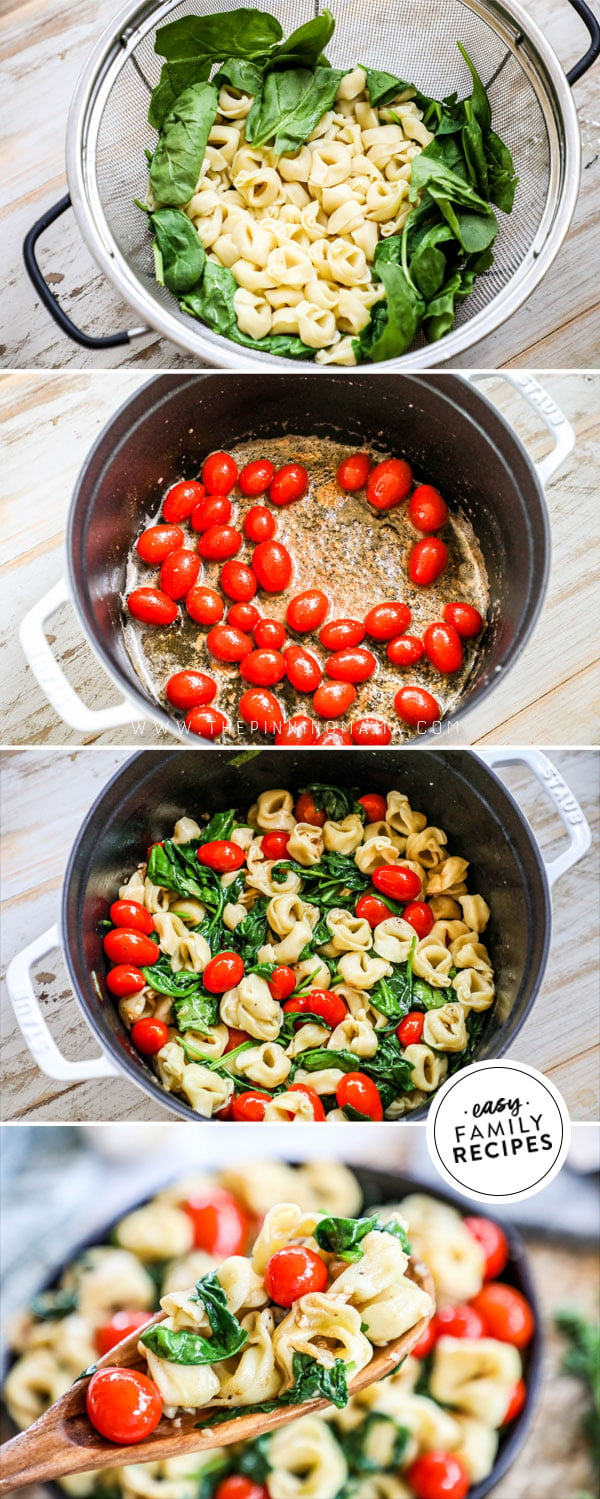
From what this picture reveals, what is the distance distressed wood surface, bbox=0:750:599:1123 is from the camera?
67cm

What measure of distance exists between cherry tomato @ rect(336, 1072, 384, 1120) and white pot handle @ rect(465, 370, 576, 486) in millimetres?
426

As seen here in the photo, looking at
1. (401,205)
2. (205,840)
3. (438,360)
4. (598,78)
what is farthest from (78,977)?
(598,78)

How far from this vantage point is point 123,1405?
0.56 meters

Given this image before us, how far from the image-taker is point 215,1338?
563mm

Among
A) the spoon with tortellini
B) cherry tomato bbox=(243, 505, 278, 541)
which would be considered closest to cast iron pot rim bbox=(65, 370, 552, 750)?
cherry tomato bbox=(243, 505, 278, 541)

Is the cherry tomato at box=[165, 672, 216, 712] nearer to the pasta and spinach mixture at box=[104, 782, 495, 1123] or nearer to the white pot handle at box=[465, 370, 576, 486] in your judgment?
the pasta and spinach mixture at box=[104, 782, 495, 1123]

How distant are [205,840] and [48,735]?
15 centimetres

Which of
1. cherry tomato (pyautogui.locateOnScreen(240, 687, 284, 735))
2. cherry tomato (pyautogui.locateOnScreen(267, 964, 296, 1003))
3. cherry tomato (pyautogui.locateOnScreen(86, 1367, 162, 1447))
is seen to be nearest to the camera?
cherry tomato (pyautogui.locateOnScreen(86, 1367, 162, 1447))

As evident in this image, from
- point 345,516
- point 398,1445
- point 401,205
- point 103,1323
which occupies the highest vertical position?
point 401,205

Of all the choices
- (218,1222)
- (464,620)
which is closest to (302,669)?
(464,620)

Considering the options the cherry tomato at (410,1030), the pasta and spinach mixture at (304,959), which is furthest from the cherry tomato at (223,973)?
the cherry tomato at (410,1030)

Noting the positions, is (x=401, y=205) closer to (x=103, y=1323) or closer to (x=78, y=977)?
(x=78, y=977)

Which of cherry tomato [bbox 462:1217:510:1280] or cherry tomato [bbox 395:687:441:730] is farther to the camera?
cherry tomato [bbox 395:687:441:730]

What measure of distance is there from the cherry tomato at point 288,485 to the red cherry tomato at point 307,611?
8cm
